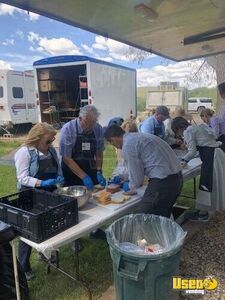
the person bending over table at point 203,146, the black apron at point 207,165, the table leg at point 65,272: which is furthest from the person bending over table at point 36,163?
the black apron at point 207,165

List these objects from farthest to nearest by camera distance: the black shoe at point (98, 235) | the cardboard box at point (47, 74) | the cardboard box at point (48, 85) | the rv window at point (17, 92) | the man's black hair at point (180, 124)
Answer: the rv window at point (17, 92)
the cardboard box at point (48, 85)
the cardboard box at point (47, 74)
the man's black hair at point (180, 124)
the black shoe at point (98, 235)

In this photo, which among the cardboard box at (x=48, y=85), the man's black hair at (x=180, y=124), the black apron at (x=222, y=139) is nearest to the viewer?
the man's black hair at (x=180, y=124)

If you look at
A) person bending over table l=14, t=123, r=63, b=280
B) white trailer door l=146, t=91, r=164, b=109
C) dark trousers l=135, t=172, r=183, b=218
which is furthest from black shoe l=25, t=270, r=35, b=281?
white trailer door l=146, t=91, r=164, b=109

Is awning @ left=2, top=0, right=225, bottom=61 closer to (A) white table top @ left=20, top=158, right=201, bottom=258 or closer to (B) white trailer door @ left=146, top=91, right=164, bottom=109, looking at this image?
(A) white table top @ left=20, top=158, right=201, bottom=258

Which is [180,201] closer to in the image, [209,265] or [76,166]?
[209,265]

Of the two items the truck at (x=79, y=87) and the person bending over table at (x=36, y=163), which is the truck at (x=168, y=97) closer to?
the truck at (x=79, y=87)

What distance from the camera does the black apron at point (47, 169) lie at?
296 centimetres

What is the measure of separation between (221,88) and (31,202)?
331 centimetres

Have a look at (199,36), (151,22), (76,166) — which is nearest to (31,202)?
(76,166)

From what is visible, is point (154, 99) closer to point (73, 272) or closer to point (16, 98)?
point (16, 98)

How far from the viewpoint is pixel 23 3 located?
9.14 ft

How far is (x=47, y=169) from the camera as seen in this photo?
3.03m

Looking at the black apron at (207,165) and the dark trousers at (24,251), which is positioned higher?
the black apron at (207,165)

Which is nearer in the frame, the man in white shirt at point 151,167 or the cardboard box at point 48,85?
the man in white shirt at point 151,167
